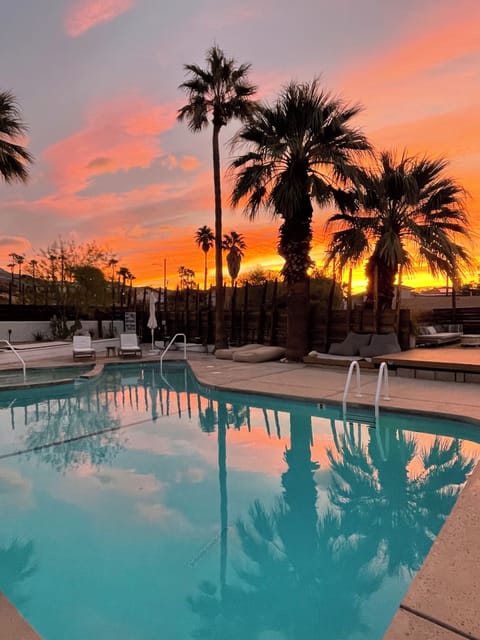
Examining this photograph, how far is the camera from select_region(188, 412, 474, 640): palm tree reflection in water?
2.46 meters

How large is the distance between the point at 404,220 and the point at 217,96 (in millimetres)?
7355

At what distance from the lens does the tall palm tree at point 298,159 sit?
10.6m

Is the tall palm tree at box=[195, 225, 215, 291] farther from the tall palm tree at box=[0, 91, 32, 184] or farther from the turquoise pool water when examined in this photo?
the turquoise pool water

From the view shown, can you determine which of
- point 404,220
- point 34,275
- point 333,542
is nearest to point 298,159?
point 404,220

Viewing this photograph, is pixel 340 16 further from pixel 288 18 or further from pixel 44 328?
pixel 44 328

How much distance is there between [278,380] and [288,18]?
847cm

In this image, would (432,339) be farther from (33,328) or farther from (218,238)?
(33,328)

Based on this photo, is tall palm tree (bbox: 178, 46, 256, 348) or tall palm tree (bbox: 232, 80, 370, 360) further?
tall palm tree (bbox: 178, 46, 256, 348)

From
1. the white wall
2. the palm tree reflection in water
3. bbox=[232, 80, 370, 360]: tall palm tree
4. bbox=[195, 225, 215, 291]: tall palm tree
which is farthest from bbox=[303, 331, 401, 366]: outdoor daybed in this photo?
bbox=[195, 225, 215, 291]: tall palm tree

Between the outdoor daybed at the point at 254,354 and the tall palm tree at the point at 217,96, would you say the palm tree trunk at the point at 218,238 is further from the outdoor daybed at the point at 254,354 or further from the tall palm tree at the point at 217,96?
the outdoor daybed at the point at 254,354

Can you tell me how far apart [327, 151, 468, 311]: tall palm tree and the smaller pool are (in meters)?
8.04

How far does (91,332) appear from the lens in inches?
772

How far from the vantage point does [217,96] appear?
13.4m

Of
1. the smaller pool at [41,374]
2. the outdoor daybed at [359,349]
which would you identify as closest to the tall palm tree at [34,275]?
the smaller pool at [41,374]
